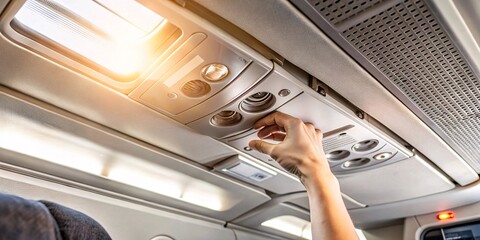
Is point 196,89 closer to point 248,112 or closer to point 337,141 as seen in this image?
point 248,112

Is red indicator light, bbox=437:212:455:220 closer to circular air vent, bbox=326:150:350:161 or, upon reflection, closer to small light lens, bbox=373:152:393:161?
small light lens, bbox=373:152:393:161

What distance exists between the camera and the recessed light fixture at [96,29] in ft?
3.69

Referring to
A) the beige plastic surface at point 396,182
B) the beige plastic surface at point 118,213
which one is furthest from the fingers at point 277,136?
the beige plastic surface at point 118,213

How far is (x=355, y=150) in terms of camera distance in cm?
195

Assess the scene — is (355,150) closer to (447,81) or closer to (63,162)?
(447,81)

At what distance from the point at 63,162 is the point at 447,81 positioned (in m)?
1.85

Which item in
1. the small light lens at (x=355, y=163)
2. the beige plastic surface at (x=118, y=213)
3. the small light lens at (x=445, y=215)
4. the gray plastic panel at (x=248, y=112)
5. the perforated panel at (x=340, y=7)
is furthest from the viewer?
the small light lens at (x=445, y=215)

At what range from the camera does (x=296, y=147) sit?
141cm

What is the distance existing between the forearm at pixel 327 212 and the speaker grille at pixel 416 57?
49 centimetres

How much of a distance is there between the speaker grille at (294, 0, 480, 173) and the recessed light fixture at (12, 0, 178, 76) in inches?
23.0

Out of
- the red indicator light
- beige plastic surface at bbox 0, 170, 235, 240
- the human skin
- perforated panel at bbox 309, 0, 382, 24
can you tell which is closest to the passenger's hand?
the human skin

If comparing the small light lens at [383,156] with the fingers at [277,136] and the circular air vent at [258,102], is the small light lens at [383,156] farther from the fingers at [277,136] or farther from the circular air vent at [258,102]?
the circular air vent at [258,102]

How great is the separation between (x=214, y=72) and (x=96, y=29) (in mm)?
455

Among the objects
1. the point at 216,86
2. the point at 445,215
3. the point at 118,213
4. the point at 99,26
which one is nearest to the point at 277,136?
the point at 216,86
